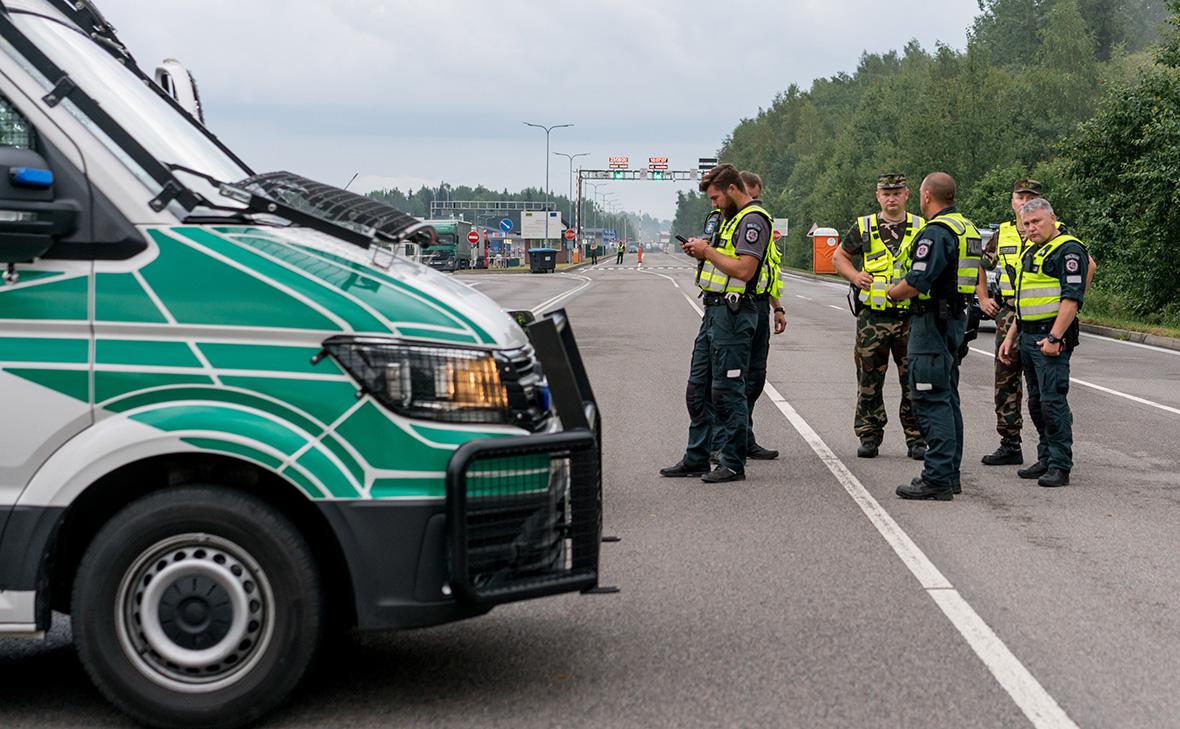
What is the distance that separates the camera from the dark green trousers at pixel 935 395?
818 cm

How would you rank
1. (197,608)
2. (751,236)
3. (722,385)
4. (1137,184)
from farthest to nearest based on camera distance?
(1137,184), (722,385), (751,236), (197,608)

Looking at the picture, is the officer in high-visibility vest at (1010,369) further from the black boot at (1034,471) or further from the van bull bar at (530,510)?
the van bull bar at (530,510)

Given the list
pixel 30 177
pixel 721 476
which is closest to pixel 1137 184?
pixel 721 476

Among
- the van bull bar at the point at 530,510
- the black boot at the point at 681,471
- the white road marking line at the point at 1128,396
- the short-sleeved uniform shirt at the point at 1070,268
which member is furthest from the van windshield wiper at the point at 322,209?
the white road marking line at the point at 1128,396

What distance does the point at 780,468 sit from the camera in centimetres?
935

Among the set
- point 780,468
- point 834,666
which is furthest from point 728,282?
point 834,666

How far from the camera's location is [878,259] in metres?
9.62

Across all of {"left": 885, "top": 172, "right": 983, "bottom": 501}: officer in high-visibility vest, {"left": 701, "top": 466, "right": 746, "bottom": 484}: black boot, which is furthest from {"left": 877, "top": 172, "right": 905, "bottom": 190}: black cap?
{"left": 701, "top": 466, "right": 746, "bottom": 484}: black boot

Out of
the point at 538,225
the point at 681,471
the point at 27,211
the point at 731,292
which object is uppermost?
the point at 27,211

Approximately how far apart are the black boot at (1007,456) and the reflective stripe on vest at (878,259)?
1222mm

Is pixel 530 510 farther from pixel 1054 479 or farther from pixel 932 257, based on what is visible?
pixel 1054 479

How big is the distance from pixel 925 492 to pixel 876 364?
75.0 inches

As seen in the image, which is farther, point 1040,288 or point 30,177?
point 1040,288

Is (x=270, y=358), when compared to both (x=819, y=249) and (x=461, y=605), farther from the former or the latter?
(x=819, y=249)
